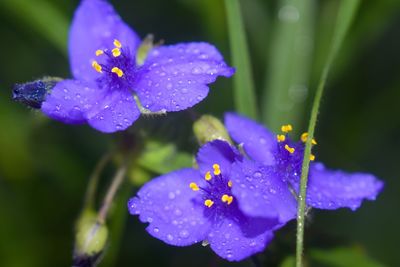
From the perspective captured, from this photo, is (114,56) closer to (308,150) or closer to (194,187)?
(194,187)

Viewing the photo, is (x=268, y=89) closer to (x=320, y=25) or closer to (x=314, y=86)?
(x=314, y=86)

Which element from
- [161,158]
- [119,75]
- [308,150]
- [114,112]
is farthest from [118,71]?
[308,150]

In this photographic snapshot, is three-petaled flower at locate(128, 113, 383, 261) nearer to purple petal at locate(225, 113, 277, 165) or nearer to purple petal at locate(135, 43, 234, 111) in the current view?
purple petal at locate(225, 113, 277, 165)

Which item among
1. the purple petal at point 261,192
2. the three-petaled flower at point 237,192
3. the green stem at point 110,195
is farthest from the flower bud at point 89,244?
the purple petal at point 261,192

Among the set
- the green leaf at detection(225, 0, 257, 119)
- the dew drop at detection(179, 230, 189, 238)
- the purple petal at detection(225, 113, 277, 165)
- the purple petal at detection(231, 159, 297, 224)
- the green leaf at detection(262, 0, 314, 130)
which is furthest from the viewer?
the green leaf at detection(262, 0, 314, 130)

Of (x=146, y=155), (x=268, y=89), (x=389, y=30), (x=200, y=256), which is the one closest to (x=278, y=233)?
(x=146, y=155)

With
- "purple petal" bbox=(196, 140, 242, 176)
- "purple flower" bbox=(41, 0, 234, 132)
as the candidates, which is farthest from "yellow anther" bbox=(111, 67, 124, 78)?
"purple petal" bbox=(196, 140, 242, 176)

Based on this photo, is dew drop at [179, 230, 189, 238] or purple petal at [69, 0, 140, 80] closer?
dew drop at [179, 230, 189, 238]
